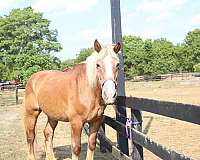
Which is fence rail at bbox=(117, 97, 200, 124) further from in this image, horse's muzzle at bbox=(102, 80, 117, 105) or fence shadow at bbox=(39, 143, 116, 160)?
fence shadow at bbox=(39, 143, 116, 160)

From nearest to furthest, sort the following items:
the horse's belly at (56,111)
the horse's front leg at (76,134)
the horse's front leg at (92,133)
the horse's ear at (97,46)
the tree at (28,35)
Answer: the horse's ear at (97,46)
the horse's front leg at (76,134)
the horse's front leg at (92,133)
the horse's belly at (56,111)
the tree at (28,35)

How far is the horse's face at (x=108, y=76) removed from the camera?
4066 millimetres

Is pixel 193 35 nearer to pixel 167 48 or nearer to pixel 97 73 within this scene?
pixel 167 48

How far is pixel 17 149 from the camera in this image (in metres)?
7.97

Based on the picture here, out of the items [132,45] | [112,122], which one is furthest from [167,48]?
[112,122]

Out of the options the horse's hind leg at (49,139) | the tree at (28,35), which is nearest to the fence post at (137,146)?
the horse's hind leg at (49,139)

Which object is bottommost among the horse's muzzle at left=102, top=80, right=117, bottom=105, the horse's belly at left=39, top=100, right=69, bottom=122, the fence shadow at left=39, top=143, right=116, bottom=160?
the fence shadow at left=39, top=143, right=116, bottom=160

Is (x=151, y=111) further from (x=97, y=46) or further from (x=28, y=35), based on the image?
(x=28, y=35)

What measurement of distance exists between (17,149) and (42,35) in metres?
50.4

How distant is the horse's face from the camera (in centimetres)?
407

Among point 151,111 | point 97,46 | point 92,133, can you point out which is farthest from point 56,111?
point 151,111

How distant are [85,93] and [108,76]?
819mm

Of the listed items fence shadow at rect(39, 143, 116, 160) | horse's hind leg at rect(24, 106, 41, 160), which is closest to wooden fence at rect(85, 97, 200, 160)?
fence shadow at rect(39, 143, 116, 160)

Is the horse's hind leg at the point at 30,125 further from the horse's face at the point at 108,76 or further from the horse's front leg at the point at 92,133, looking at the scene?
the horse's face at the point at 108,76
